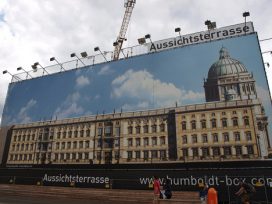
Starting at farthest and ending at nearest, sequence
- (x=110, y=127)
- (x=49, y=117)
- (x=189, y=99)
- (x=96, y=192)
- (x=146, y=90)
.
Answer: (x=49, y=117)
(x=110, y=127)
(x=146, y=90)
(x=189, y=99)
(x=96, y=192)

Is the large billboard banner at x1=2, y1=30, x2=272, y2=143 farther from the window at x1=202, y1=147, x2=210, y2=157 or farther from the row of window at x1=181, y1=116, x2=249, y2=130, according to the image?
the window at x1=202, y1=147, x2=210, y2=157

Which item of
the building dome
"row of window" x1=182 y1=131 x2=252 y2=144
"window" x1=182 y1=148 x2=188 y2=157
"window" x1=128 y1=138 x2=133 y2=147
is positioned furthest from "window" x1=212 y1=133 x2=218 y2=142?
"window" x1=128 y1=138 x2=133 y2=147

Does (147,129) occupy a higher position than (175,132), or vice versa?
(147,129)

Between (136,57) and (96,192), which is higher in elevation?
(136,57)

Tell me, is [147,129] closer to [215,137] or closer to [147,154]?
[147,154]

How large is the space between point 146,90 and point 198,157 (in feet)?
37.9

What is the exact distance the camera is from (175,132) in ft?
118

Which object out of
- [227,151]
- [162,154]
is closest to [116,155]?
[162,154]

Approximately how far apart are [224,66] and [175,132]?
35.8ft

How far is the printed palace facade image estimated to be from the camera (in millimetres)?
30984

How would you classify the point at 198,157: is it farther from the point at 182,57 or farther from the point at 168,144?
the point at 182,57

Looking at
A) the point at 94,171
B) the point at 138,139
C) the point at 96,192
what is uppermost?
the point at 138,139

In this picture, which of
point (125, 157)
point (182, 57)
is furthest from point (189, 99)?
point (125, 157)

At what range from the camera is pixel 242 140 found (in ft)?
101
